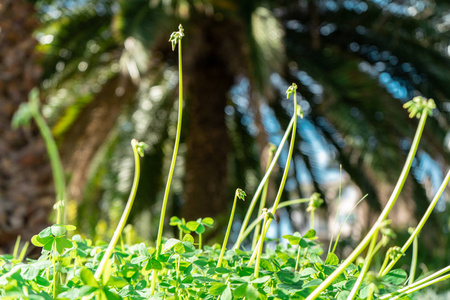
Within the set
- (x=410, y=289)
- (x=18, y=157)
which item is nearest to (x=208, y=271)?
(x=410, y=289)

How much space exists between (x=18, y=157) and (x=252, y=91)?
2.37 metres

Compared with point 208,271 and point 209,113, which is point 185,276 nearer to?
point 208,271

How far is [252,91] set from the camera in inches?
195

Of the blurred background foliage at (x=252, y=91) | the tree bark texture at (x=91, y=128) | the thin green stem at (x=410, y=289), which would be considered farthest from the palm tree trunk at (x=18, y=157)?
the thin green stem at (x=410, y=289)

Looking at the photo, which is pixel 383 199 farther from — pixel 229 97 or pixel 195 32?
pixel 195 32

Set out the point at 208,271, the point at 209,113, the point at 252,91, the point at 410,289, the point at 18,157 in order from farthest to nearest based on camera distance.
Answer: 1. the point at 209,113
2. the point at 252,91
3. the point at 18,157
4. the point at 208,271
5. the point at 410,289

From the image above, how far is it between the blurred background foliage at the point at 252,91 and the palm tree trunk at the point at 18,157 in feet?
2.87

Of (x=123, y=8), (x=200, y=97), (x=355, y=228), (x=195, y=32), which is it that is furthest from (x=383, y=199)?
(x=123, y=8)

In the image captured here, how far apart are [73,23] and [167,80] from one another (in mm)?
1938

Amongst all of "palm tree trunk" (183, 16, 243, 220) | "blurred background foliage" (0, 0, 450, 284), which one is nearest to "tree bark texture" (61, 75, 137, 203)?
"blurred background foliage" (0, 0, 450, 284)

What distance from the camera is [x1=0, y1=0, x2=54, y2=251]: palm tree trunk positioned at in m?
3.19

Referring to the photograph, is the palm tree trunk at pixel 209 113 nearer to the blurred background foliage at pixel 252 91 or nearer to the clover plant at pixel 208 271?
the blurred background foliage at pixel 252 91

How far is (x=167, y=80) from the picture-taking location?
7.29 meters

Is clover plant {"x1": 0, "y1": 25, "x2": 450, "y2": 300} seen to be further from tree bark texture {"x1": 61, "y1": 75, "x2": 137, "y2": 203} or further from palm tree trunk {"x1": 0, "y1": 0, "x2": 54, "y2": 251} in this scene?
tree bark texture {"x1": 61, "y1": 75, "x2": 137, "y2": 203}
